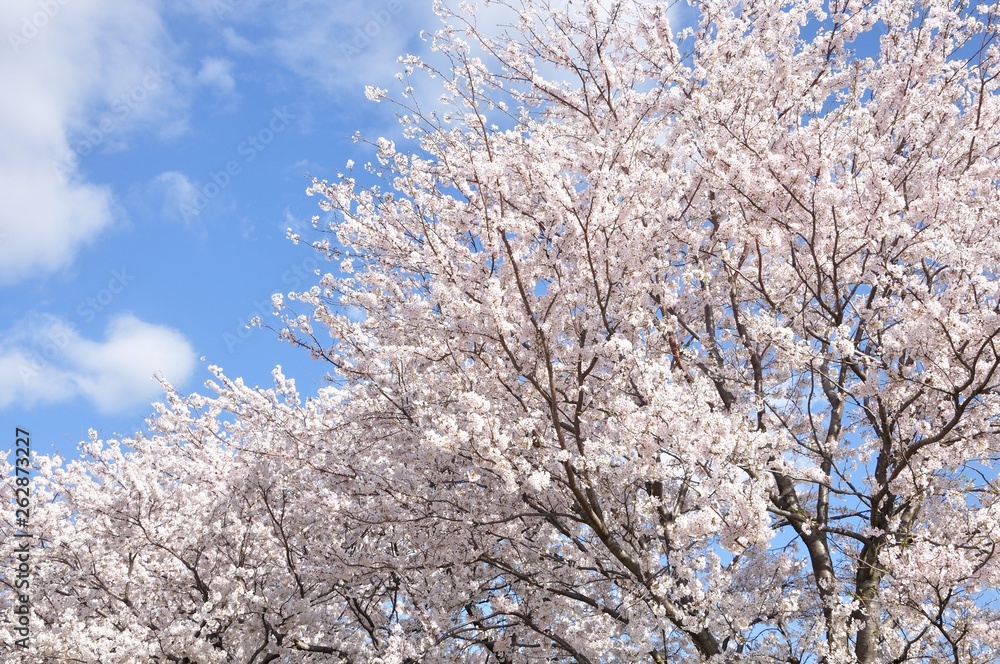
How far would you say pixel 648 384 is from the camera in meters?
5.84

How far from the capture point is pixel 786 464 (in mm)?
7086

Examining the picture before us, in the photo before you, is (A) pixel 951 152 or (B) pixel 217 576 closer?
(A) pixel 951 152

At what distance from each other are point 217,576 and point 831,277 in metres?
8.41

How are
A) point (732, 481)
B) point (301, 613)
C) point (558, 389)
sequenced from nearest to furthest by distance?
point (732, 481)
point (558, 389)
point (301, 613)

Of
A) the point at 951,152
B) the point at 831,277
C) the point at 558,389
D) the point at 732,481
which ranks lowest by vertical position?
the point at 732,481

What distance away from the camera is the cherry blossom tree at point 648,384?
645 centimetres

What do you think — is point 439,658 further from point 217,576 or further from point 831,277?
point 831,277

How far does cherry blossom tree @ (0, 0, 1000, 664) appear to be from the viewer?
6.45 m

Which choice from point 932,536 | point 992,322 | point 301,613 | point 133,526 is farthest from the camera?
point 133,526

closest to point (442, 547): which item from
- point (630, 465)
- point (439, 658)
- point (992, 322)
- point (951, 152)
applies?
point (439, 658)

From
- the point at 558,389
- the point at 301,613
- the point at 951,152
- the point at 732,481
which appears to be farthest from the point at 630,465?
the point at 301,613

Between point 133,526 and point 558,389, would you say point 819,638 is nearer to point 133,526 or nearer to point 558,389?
point 558,389

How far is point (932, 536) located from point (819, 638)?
143 centimetres

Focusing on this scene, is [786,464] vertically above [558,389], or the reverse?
[558,389]
